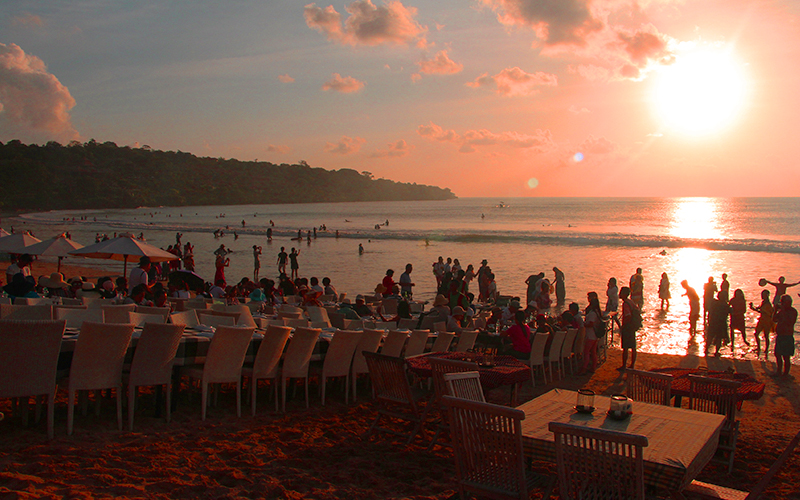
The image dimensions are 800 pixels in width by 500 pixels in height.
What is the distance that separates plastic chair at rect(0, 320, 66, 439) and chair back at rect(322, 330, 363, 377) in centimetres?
238

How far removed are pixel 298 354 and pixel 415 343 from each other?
1.53 meters

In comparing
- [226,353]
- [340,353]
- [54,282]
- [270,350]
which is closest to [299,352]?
[270,350]

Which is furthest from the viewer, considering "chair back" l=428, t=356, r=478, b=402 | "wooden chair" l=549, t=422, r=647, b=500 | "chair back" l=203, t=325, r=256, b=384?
"chair back" l=203, t=325, r=256, b=384

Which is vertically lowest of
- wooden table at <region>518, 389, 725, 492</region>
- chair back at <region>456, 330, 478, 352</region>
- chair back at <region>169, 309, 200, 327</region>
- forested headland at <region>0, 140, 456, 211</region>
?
chair back at <region>456, 330, 478, 352</region>

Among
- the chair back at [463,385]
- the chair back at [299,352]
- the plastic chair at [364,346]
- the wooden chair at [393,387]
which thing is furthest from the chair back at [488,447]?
the plastic chair at [364,346]

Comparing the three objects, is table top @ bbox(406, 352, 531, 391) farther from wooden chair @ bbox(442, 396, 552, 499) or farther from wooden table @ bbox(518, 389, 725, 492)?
wooden chair @ bbox(442, 396, 552, 499)

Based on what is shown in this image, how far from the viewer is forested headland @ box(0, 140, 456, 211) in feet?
360

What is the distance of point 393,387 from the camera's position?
4.54 m

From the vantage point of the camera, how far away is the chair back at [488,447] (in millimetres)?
2656

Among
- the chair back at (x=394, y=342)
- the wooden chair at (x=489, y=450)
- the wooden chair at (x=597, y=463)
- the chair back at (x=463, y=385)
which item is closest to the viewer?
the wooden chair at (x=597, y=463)

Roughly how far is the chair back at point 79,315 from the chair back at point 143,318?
317 millimetres

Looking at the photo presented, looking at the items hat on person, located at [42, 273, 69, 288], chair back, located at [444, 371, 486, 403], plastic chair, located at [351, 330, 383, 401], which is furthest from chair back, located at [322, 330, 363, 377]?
hat on person, located at [42, 273, 69, 288]

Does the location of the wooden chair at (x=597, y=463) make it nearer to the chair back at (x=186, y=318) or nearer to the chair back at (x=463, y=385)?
the chair back at (x=463, y=385)

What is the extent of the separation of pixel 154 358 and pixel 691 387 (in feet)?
14.1
